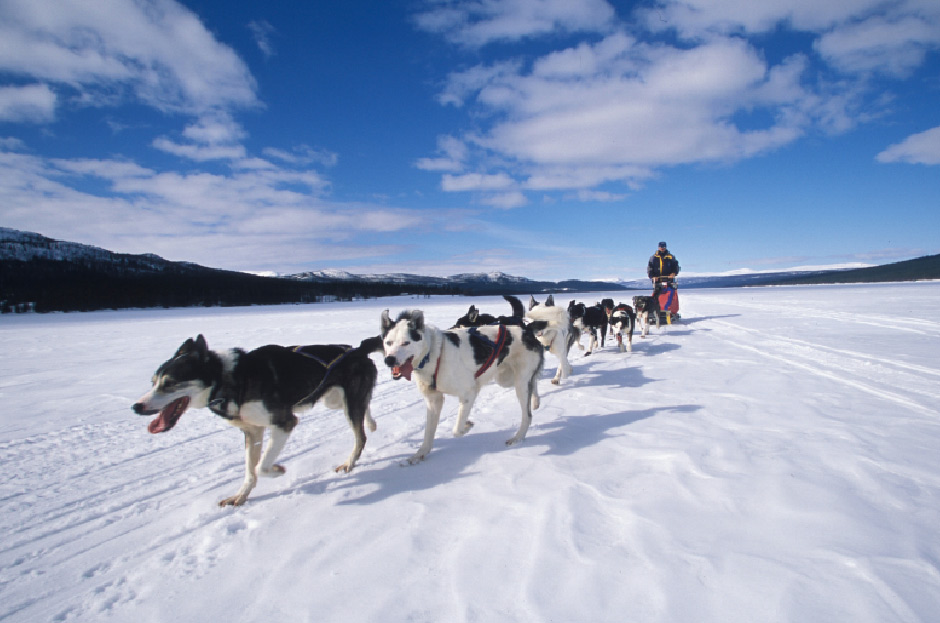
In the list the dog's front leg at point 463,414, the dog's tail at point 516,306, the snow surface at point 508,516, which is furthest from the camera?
the dog's tail at point 516,306

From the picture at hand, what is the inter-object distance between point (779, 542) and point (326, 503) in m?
3.21

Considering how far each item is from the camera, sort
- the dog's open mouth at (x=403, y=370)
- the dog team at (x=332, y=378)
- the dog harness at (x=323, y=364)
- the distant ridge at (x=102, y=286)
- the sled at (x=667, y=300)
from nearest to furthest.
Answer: the dog team at (x=332, y=378) → the dog's open mouth at (x=403, y=370) → the dog harness at (x=323, y=364) → the sled at (x=667, y=300) → the distant ridge at (x=102, y=286)

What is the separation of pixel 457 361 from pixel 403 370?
2.04ft

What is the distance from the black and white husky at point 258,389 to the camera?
3055 mm

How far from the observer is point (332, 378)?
3.98 metres

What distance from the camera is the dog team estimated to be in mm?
3141

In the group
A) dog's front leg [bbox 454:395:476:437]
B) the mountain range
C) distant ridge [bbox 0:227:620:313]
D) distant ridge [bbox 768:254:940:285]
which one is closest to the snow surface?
dog's front leg [bbox 454:395:476:437]

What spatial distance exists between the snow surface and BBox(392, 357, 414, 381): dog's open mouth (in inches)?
36.7

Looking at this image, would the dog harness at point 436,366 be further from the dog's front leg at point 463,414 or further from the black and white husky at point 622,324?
the black and white husky at point 622,324

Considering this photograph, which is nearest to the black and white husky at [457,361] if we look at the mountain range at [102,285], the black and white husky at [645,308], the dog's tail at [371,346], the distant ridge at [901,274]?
the dog's tail at [371,346]

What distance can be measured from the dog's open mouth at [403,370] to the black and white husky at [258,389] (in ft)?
1.95

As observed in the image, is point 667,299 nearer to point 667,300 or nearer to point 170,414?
point 667,300

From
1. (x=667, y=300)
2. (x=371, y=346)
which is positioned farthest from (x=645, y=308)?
(x=371, y=346)

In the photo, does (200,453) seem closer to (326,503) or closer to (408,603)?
(326,503)
